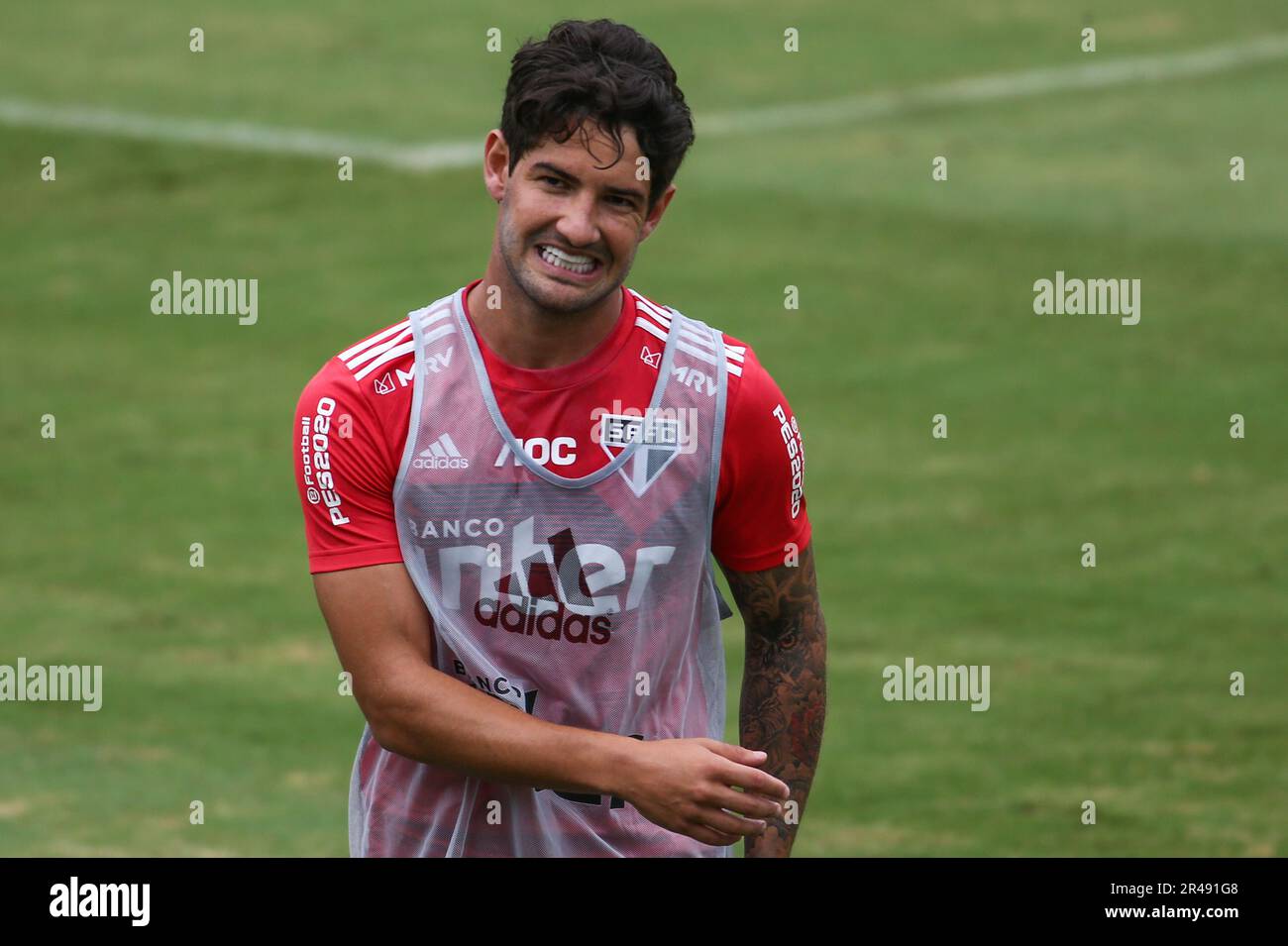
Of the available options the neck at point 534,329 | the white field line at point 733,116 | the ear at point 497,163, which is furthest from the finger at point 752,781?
the white field line at point 733,116

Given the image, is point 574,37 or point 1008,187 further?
point 1008,187

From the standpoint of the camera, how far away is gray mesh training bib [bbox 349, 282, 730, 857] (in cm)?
498

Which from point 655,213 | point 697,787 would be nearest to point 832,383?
point 655,213

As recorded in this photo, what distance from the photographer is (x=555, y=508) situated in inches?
197

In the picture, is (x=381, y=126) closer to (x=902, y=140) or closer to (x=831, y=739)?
(x=902, y=140)

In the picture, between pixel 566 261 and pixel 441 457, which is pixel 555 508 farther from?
pixel 566 261

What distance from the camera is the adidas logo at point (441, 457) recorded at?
495 centimetres

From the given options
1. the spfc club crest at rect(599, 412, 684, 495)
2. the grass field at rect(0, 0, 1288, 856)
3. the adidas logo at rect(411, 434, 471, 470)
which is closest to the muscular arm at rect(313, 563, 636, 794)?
the adidas logo at rect(411, 434, 471, 470)

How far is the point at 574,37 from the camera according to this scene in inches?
196

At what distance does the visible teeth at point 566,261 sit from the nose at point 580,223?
0.05 metres

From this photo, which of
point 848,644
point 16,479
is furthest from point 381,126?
point 848,644

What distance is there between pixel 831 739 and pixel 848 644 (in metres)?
1.48

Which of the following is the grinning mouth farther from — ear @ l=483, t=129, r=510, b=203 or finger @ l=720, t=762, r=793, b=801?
finger @ l=720, t=762, r=793, b=801
